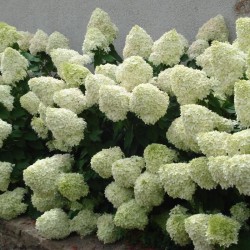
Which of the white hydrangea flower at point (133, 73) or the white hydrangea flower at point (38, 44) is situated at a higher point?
the white hydrangea flower at point (38, 44)

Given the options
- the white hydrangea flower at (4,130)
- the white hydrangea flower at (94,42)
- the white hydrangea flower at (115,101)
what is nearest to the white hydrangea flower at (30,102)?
the white hydrangea flower at (4,130)

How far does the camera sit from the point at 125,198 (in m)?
3.43

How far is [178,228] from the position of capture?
3.05m

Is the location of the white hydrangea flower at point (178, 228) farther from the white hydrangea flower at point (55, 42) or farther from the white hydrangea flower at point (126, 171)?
the white hydrangea flower at point (55, 42)

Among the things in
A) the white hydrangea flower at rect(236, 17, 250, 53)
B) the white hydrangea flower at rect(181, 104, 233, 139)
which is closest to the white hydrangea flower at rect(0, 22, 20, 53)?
the white hydrangea flower at rect(236, 17, 250, 53)

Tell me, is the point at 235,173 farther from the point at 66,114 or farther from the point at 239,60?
the point at 66,114

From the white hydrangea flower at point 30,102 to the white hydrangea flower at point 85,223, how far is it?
3.16 ft

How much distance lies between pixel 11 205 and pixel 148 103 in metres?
1.55

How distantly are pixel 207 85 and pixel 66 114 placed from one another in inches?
36.2

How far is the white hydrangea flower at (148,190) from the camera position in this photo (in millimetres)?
3217

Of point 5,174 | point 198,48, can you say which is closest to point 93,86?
point 5,174

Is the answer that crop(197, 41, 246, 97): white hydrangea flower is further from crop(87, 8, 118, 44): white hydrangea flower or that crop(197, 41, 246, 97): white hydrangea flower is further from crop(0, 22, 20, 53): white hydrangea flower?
crop(0, 22, 20, 53): white hydrangea flower

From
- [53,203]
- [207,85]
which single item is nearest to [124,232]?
[53,203]

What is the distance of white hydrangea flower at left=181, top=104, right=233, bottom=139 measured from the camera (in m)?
2.93
